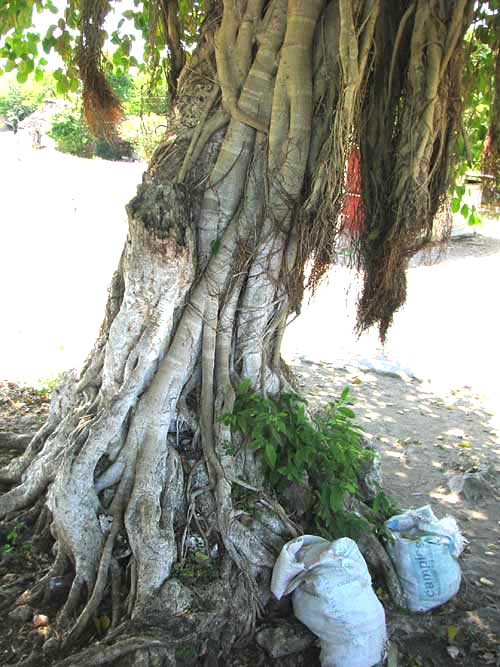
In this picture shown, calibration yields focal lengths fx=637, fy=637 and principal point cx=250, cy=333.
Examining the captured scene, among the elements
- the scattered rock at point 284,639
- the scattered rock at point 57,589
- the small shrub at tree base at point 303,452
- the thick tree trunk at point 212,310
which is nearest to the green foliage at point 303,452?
the small shrub at tree base at point 303,452

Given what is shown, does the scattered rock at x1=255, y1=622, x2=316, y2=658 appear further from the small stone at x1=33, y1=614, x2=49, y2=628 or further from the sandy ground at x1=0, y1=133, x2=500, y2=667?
the small stone at x1=33, y1=614, x2=49, y2=628

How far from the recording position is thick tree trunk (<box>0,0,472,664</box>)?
119 inches

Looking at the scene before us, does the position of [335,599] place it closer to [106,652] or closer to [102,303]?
[106,652]

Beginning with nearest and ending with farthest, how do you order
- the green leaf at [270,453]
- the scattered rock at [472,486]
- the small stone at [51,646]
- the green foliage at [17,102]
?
the small stone at [51,646], the green leaf at [270,453], the scattered rock at [472,486], the green foliage at [17,102]

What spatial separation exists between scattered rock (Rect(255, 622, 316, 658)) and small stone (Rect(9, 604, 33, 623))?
1.08m

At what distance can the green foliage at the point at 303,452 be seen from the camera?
3297mm

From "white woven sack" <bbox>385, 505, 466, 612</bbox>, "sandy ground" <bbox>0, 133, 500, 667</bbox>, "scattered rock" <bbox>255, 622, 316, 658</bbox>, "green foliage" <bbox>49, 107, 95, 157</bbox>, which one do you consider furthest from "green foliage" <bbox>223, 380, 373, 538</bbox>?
"green foliage" <bbox>49, 107, 95, 157</bbox>

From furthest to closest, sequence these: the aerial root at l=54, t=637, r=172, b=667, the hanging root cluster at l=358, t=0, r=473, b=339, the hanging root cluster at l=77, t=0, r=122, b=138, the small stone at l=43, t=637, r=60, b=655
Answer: the hanging root cluster at l=77, t=0, r=122, b=138
the hanging root cluster at l=358, t=0, r=473, b=339
the small stone at l=43, t=637, r=60, b=655
the aerial root at l=54, t=637, r=172, b=667

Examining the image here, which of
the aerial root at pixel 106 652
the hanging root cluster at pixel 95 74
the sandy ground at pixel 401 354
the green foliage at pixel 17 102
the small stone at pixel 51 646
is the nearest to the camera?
the aerial root at pixel 106 652

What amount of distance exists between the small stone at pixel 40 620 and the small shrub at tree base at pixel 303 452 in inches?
49.2

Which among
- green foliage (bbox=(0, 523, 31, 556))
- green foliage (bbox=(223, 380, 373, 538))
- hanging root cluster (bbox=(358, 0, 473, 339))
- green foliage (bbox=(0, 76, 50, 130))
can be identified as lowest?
green foliage (bbox=(0, 523, 31, 556))

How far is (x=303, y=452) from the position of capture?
132 inches

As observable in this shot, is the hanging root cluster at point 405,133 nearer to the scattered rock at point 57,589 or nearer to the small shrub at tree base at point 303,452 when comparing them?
the small shrub at tree base at point 303,452

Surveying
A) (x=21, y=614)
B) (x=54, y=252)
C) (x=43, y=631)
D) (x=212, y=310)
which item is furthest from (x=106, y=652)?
(x=54, y=252)
